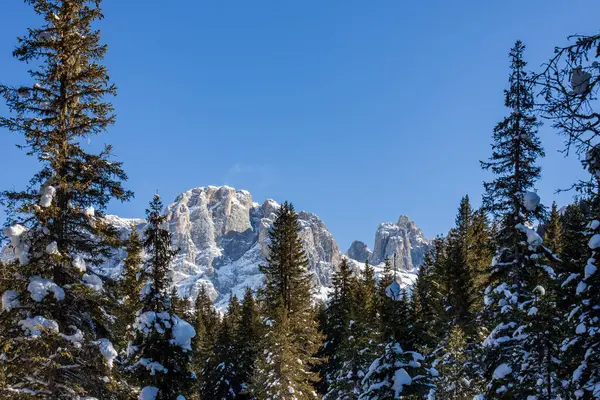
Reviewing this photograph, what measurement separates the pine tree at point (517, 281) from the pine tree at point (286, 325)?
43.8 feet

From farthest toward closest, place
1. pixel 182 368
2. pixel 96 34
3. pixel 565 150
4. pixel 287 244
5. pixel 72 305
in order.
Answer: pixel 287 244 → pixel 182 368 → pixel 96 34 → pixel 72 305 → pixel 565 150

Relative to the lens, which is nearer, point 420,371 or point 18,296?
point 18,296

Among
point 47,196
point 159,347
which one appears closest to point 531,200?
point 159,347

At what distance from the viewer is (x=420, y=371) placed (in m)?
14.1

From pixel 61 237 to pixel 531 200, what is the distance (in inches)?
635

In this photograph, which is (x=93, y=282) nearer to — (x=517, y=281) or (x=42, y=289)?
(x=42, y=289)

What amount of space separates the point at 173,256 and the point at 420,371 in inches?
391

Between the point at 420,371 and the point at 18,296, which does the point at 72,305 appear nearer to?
the point at 18,296

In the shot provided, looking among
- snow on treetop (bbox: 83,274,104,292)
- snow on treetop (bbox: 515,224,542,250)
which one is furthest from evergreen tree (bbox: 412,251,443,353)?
snow on treetop (bbox: 83,274,104,292)

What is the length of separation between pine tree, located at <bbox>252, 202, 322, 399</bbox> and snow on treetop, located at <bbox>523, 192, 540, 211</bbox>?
15.6 metres

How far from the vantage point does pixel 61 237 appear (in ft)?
41.8

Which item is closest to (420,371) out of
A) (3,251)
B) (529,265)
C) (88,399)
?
(529,265)

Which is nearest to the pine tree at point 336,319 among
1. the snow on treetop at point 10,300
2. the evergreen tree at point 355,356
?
the evergreen tree at point 355,356

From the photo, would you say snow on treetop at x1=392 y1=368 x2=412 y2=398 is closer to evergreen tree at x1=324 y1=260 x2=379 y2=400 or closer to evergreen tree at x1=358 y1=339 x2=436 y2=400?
evergreen tree at x1=358 y1=339 x2=436 y2=400
